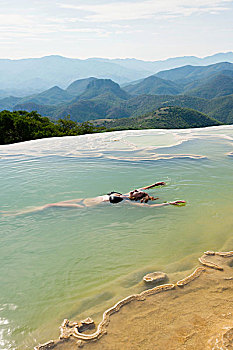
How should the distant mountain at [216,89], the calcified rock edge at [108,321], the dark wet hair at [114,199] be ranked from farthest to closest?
the distant mountain at [216,89]
the dark wet hair at [114,199]
the calcified rock edge at [108,321]

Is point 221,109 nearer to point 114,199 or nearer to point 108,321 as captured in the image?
point 114,199

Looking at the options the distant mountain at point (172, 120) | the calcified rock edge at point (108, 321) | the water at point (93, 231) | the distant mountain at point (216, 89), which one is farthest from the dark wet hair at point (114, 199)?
the distant mountain at point (216, 89)

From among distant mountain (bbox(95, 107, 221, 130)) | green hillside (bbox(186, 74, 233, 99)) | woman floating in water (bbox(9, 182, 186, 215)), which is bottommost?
distant mountain (bbox(95, 107, 221, 130))

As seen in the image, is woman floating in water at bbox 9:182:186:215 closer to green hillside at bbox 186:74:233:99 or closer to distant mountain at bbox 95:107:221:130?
distant mountain at bbox 95:107:221:130

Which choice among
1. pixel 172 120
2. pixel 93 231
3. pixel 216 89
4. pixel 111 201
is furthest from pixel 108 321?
pixel 216 89

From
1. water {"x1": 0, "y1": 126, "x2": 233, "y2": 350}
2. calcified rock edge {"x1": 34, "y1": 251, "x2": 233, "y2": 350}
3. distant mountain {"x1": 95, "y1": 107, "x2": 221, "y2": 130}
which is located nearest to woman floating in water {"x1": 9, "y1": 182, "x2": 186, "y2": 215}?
water {"x1": 0, "y1": 126, "x2": 233, "y2": 350}

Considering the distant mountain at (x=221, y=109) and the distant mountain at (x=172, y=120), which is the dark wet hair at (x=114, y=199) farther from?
the distant mountain at (x=221, y=109)

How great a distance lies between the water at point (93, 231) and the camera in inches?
131

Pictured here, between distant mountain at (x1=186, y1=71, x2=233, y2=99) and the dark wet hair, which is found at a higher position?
distant mountain at (x1=186, y1=71, x2=233, y2=99)

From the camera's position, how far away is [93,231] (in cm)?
510

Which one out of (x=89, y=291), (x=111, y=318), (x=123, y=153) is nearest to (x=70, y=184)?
(x=123, y=153)

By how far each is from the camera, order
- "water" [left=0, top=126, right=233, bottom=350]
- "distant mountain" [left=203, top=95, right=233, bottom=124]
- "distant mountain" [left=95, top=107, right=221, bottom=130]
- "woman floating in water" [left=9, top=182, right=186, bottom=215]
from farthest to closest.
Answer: "distant mountain" [left=203, top=95, right=233, bottom=124] → "distant mountain" [left=95, top=107, right=221, bottom=130] → "woman floating in water" [left=9, top=182, right=186, bottom=215] → "water" [left=0, top=126, right=233, bottom=350]

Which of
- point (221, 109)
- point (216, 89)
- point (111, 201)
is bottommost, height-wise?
point (111, 201)

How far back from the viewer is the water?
10.9ft
